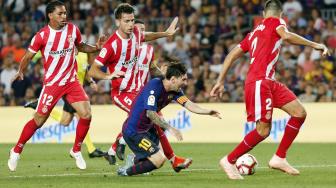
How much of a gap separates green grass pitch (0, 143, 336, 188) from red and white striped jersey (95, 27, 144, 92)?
121 cm

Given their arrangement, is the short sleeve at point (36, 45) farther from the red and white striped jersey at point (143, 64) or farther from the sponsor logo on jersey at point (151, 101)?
the sponsor logo on jersey at point (151, 101)

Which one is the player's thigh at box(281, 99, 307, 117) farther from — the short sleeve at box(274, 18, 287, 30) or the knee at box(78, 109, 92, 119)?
the knee at box(78, 109, 92, 119)

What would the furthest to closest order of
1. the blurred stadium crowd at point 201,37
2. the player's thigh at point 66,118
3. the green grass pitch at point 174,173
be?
the blurred stadium crowd at point 201,37, the player's thigh at point 66,118, the green grass pitch at point 174,173

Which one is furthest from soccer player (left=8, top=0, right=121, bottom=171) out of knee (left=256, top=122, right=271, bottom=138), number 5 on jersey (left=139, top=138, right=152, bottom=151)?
knee (left=256, top=122, right=271, bottom=138)

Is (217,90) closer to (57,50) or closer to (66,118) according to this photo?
(57,50)

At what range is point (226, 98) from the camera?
22.0m

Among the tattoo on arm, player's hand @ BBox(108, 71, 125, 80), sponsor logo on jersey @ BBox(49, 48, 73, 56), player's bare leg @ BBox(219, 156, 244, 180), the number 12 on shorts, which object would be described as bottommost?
player's bare leg @ BBox(219, 156, 244, 180)

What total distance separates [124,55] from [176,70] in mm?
2098

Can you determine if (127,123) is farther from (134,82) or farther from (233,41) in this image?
(233,41)

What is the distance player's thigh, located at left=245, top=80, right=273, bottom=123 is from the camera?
11938mm

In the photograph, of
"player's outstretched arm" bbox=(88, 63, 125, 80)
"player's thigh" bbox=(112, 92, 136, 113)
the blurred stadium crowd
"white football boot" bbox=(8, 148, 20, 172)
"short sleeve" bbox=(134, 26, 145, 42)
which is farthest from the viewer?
the blurred stadium crowd

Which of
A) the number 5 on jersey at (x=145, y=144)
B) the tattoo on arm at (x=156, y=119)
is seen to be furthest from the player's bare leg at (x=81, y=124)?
the tattoo on arm at (x=156, y=119)

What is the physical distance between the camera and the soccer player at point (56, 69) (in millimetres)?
13734

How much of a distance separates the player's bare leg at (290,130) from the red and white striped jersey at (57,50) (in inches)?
129
